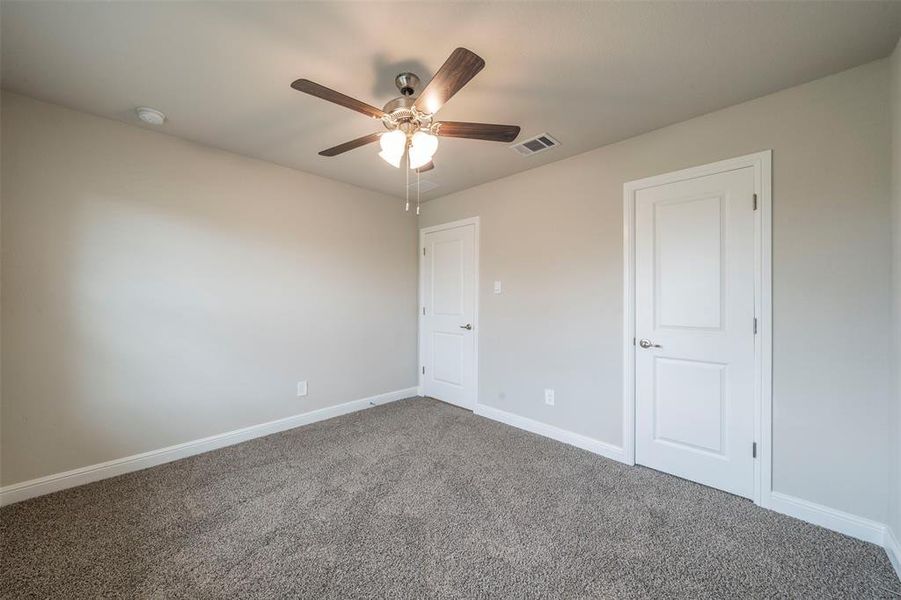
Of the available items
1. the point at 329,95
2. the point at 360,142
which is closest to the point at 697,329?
the point at 360,142

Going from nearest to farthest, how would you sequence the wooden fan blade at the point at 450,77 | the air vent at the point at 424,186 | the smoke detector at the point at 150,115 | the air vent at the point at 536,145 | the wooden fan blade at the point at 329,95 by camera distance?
the wooden fan blade at the point at 450,77
the wooden fan blade at the point at 329,95
the smoke detector at the point at 150,115
the air vent at the point at 536,145
the air vent at the point at 424,186

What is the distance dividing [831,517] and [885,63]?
93.2 inches

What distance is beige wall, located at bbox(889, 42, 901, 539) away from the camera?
1593mm

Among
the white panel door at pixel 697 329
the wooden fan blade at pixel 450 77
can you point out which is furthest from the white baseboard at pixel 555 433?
the wooden fan blade at pixel 450 77

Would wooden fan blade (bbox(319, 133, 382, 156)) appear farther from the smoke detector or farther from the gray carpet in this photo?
the gray carpet

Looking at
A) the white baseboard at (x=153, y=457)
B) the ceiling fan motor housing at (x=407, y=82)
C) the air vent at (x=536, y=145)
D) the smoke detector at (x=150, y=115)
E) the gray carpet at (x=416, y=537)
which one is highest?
the air vent at (x=536, y=145)

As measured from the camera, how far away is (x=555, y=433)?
3.01 meters

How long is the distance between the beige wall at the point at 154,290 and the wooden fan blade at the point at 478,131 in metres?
2.07

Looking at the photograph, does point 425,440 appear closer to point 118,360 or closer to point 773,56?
point 118,360

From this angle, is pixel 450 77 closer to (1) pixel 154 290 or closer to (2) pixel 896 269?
(2) pixel 896 269

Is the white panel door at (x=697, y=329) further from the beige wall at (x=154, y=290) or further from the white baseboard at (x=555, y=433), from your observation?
the beige wall at (x=154, y=290)

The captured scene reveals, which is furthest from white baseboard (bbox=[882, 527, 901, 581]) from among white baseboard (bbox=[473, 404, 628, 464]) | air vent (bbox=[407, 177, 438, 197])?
air vent (bbox=[407, 177, 438, 197])

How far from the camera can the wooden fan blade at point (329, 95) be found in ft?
4.58

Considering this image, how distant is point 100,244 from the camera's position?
7.60 feet
